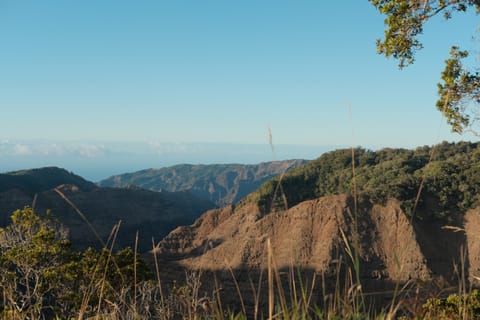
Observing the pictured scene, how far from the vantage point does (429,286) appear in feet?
7.11

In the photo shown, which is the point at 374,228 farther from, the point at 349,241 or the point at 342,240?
the point at 349,241

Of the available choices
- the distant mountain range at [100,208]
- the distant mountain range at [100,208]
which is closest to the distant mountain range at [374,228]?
the distant mountain range at [100,208]

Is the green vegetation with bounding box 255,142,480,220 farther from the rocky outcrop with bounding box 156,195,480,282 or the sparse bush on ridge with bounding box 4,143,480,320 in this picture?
the rocky outcrop with bounding box 156,195,480,282

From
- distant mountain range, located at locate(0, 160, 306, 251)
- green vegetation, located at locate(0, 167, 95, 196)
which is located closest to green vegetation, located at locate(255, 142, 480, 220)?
distant mountain range, located at locate(0, 160, 306, 251)

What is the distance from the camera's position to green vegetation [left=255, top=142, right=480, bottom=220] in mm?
45781

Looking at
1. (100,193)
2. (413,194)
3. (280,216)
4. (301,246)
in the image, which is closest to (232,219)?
(280,216)

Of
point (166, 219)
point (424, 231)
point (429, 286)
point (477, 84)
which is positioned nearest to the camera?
point (429, 286)

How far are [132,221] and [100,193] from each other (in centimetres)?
1049

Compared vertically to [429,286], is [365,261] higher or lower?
lower

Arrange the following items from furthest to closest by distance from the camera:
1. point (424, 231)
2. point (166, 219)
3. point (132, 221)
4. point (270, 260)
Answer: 1. point (166, 219)
2. point (132, 221)
3. point (424, 231)
4. point (270, 260)

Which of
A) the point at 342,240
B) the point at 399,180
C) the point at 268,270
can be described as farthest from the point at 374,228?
the point at 268,270

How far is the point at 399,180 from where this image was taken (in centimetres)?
4953

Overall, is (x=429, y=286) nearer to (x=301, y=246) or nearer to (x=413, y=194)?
(x=301, y=246)

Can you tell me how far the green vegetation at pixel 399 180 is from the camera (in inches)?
1802
